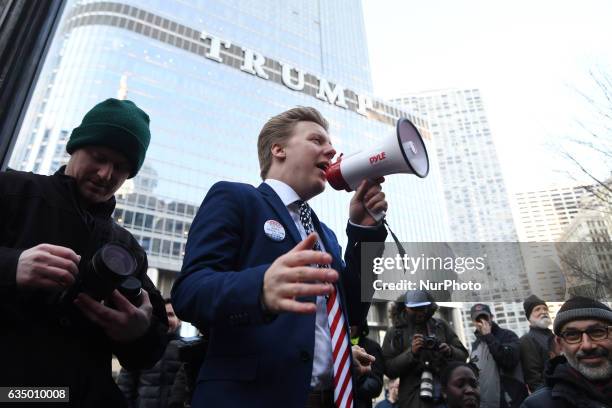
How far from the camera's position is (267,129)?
87.4 inches

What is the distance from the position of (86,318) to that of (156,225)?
1966 inches

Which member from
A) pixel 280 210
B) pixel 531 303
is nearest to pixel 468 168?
pixel 531 303

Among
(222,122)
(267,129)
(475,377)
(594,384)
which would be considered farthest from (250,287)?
(222,122)

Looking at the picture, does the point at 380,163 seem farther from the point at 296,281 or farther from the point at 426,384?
the point at 426,384

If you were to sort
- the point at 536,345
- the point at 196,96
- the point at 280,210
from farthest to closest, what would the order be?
1. the point at 196,96
2. the point at 536,345
3. the point at 280,210

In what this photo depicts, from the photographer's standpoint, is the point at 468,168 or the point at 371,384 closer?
the point at 371,384

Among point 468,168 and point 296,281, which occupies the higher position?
point 468,168

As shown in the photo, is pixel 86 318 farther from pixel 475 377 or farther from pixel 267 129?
pixel 475 377

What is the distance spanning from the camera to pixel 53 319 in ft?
4.63

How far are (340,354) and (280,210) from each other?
64cm

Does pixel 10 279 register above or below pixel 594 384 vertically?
above

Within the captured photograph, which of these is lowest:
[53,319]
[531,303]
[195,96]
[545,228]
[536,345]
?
[53,319]

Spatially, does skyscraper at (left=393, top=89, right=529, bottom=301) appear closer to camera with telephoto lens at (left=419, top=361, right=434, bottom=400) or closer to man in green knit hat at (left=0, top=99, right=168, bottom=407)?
camera with telephoto lens at (left=419, top=361, right=434, bottom=400)

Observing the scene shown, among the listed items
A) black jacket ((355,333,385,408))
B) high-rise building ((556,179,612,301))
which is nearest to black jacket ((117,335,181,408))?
black jacket ((355,333,385,408))
